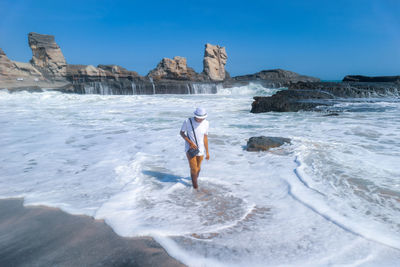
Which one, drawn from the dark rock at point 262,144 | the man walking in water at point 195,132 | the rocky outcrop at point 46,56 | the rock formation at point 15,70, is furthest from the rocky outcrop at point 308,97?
the rocky outcrop at point 46,56

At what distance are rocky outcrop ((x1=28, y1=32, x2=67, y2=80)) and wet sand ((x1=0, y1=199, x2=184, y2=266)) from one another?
44.1 metres

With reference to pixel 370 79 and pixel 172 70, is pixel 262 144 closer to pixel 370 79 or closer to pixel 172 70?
pixel 370 79

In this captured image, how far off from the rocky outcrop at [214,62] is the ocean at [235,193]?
49.6 metres

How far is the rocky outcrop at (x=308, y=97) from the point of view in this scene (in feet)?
46.3

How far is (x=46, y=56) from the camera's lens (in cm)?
4144

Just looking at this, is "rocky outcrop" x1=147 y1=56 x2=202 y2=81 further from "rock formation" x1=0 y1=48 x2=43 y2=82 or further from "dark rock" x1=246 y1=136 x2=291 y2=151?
"dark rock" x1=246 y1=136 x2=291 y2=151

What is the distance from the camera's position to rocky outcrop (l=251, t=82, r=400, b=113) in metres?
14.1

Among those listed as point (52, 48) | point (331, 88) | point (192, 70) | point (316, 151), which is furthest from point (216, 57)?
point (316, 151)

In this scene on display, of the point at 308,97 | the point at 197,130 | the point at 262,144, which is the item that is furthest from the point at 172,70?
the point at 197,130

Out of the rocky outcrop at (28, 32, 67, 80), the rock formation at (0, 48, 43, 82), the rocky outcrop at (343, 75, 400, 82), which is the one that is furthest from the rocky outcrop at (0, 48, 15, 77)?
the rocky outcrop at (343, 75, 400, 82)

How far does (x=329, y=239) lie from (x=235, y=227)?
0.95 metres

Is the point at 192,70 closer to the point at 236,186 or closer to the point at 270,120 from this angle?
the point at 270,120

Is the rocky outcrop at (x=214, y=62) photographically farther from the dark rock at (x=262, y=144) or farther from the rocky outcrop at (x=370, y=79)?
the dark rock at (x=262, y=144)

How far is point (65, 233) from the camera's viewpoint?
283cm
